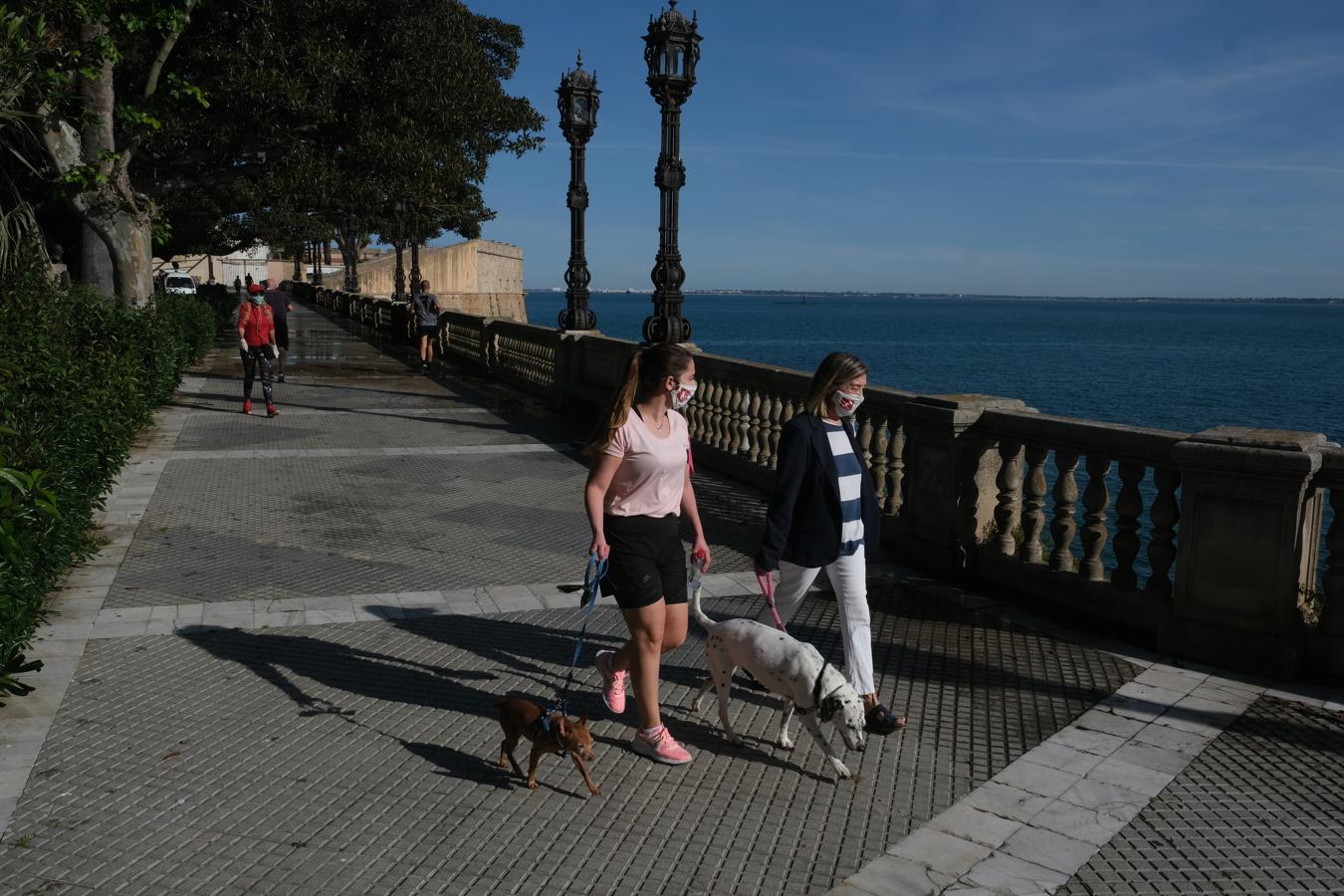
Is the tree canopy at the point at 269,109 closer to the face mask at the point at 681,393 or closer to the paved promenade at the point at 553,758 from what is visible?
the paved promenade at the point at 553,758

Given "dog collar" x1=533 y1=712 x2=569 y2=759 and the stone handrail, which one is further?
the stone handrail

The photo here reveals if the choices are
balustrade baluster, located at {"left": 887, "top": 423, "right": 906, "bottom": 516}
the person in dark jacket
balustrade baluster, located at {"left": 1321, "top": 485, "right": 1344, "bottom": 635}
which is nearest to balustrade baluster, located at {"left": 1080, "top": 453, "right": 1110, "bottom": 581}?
balustrade baluster, located at {"left": 1321, "top": 485, "right": 1344, "bottom": 635}

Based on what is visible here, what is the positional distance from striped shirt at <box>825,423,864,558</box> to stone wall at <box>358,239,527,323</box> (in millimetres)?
77789

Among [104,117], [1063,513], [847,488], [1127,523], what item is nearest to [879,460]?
[1063,513]

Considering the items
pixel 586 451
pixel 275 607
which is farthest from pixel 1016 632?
pixel 275 607

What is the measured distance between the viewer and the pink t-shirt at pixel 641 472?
454 cm

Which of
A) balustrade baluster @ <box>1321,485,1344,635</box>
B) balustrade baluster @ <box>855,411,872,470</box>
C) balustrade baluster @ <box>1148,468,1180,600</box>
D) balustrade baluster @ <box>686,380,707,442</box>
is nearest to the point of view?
balustrade baluster @ <box>1321,485,1344,635</box>

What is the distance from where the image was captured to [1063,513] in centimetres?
707

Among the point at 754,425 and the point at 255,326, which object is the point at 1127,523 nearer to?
the point at 754,425

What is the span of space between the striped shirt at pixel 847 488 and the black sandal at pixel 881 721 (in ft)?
2.40

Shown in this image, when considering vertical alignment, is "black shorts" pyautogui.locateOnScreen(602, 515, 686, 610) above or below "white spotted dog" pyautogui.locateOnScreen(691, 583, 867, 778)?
above

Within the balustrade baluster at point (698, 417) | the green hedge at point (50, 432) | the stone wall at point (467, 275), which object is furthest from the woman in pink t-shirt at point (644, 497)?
the stone wall at point (467, 275)

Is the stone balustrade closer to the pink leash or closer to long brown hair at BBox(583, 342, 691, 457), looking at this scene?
the pink leash

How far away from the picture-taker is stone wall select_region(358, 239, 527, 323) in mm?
88625
